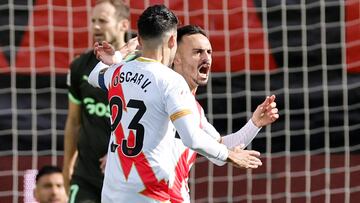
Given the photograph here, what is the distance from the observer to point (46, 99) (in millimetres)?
10195

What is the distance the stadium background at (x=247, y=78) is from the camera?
10.2 m

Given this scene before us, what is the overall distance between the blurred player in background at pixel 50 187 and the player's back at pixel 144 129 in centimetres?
298

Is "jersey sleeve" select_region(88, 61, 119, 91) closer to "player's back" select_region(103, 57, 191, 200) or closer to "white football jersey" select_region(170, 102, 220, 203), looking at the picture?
"player's back" select_region(103, 57, 191, 200)

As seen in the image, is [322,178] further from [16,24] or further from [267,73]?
[16,24]

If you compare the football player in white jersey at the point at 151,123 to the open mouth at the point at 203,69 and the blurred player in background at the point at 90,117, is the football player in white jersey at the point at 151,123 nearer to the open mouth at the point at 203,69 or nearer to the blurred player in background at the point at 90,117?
the open mouth at the point at 203,69

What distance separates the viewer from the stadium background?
10156 millimetres

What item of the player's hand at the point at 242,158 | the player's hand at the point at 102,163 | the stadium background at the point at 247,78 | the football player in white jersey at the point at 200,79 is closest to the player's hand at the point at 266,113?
the football player in white jersey at the point at 200,79

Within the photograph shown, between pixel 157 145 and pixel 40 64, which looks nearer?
pixel 157 145

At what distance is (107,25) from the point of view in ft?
26.2

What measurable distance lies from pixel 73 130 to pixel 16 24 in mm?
2332

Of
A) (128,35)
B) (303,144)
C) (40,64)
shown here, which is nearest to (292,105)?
(303,144)

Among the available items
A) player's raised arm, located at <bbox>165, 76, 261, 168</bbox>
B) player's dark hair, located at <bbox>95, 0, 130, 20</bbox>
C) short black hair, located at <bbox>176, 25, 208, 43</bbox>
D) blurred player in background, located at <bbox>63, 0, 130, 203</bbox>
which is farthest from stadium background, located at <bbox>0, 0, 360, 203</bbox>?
player's raised arm, located at <bbox>165, 76, 261, 168</bbox>

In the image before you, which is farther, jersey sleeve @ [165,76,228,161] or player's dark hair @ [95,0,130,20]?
player's dark hair @ [95,0,130,20]

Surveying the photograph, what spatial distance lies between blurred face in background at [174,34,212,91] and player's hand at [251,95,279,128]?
1.20 feet
